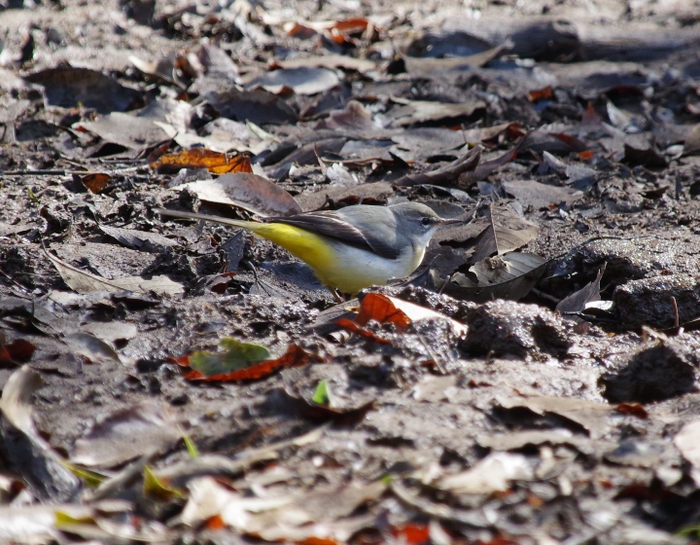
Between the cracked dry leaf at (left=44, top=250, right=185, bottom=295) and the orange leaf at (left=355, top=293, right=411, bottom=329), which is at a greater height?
the orange leaf at (left=355, top=293, right=411, bottom=329)

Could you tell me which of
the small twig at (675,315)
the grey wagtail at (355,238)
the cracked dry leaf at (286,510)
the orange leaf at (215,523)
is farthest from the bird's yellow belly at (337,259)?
the orange leaf at (215,523)

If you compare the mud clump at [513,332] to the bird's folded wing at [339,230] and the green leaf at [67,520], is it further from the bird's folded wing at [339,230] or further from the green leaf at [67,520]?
the green leaf at [67,520]

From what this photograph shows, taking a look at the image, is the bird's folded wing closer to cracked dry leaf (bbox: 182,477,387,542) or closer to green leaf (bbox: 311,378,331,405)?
green leaf (bbox: 311,378,331,405)

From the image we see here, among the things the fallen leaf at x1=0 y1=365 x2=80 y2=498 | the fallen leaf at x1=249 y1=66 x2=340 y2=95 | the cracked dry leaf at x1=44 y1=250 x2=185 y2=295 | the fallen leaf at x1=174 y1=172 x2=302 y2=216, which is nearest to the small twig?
the fallen leaf at x1=174 y1=172 x2=302 y2=216

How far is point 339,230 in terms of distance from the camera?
18.8 ft

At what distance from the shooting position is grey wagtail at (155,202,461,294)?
5648mm

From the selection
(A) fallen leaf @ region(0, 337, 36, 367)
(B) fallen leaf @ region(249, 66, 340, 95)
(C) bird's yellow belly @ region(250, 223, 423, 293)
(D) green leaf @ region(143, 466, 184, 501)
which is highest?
(D) green leaf @ region(143, 466, 184, 501)

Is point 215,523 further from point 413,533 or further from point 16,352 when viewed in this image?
point 16,352

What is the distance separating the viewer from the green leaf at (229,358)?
11.6 feet

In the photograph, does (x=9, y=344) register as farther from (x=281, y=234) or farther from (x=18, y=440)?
(x=281, y=234)

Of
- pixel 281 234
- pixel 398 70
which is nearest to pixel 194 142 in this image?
pixel 281 234

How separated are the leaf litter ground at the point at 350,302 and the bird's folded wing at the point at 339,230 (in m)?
0.43

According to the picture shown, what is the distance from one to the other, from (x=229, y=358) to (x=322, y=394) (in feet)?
1.97

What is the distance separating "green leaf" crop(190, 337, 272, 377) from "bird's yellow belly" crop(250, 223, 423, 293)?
2057mm
